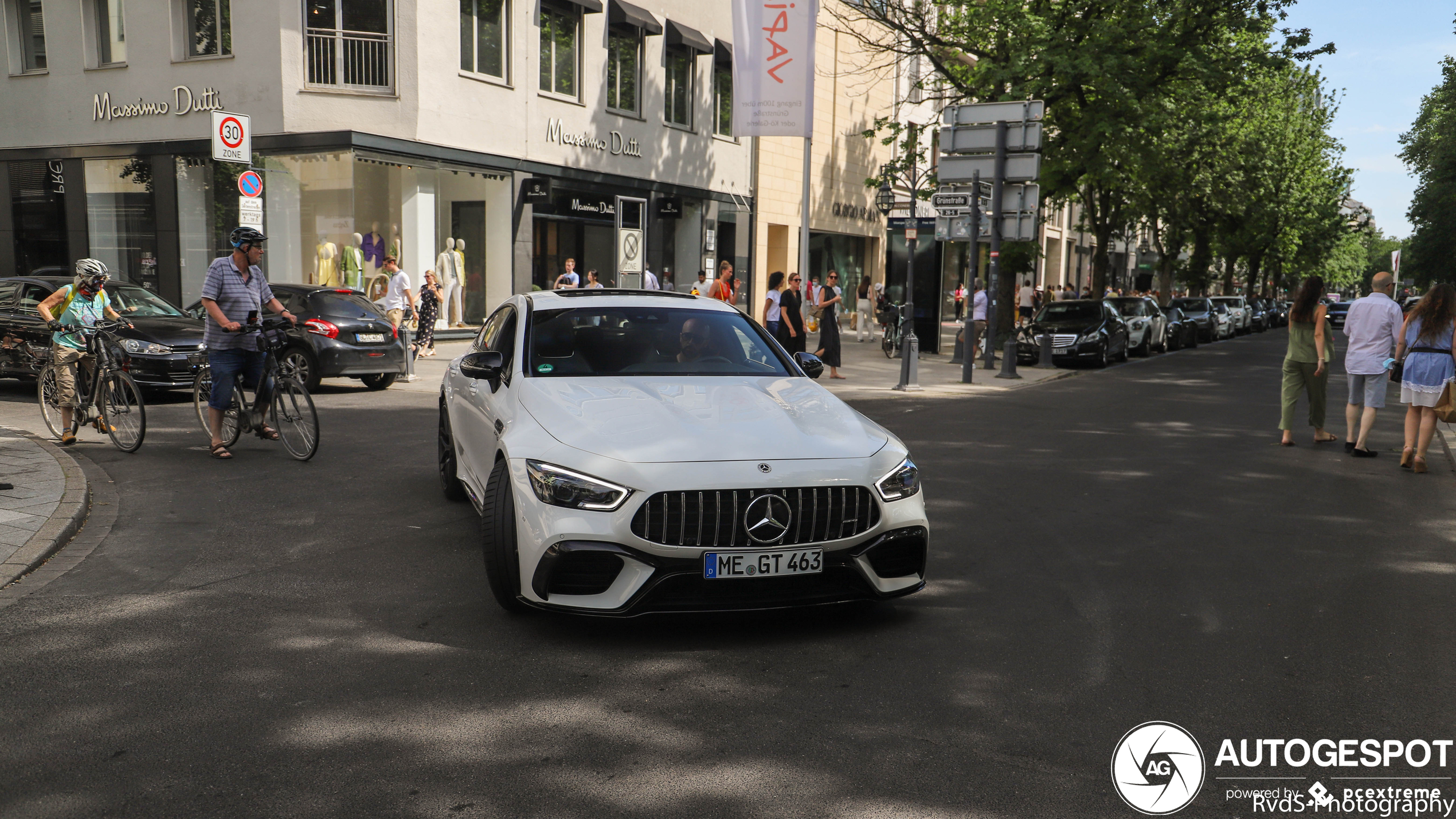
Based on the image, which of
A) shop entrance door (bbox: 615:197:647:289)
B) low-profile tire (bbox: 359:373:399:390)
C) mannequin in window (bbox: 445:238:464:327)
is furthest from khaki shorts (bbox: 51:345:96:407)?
shop entrance door (bbox: 615:197:647:289)

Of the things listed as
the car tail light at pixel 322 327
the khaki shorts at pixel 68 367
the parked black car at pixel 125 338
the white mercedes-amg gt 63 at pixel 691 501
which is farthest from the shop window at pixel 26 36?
the white mercedes-amg gt 63 at pixel 691 501

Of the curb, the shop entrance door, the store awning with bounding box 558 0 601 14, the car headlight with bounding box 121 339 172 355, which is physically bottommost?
the curb

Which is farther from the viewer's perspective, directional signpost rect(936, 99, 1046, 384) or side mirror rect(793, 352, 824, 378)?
directional signpost rect(936, 99, 1046, 384)

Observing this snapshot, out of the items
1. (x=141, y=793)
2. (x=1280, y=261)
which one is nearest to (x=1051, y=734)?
(x=141, y=793)

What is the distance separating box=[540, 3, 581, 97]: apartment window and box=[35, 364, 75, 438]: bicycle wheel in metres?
16.0

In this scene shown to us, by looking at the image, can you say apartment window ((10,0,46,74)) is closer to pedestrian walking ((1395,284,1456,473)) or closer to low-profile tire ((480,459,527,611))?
low-profile tire ((480,459,527,611))

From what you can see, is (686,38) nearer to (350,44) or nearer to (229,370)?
(350,44)

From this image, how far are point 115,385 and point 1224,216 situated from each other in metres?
44.5

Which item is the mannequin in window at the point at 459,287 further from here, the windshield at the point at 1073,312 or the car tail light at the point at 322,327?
the windshield at the point at 1073,312

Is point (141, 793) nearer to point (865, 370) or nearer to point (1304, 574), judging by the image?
point (1304, 574)

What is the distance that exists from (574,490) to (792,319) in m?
13.2

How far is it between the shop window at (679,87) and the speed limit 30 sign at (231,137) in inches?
647

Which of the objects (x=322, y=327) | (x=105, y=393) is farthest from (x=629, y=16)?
(x=105, y=393)

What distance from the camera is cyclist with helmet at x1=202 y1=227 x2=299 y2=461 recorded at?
363 inches
